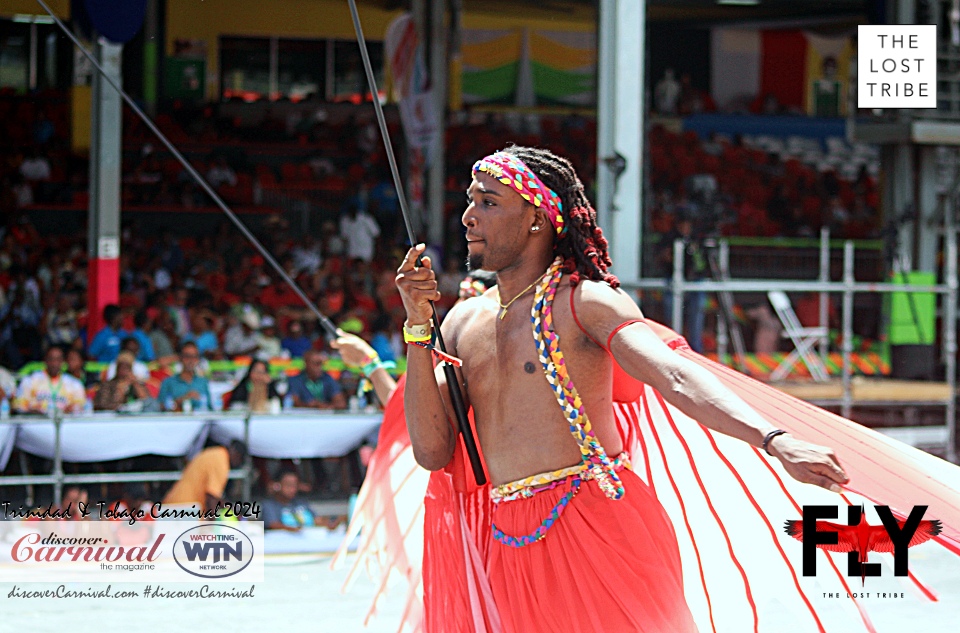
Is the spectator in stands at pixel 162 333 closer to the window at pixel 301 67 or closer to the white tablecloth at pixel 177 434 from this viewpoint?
the white tablecloth at pixel 177 434

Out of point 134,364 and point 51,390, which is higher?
point 134,364

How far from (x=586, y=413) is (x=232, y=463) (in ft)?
16.3

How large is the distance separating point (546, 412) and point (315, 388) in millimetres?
6309

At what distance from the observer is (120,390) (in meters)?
8.57

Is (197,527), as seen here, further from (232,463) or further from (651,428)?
(651,428)

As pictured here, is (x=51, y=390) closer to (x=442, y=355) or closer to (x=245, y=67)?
(x=442, y=355)

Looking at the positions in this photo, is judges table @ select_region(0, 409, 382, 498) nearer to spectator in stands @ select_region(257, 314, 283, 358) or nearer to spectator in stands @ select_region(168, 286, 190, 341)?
spectator in stands @ select_region(257, 314, 283, 358)

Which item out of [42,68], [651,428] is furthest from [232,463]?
[42,68]

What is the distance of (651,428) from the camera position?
388 centimetres

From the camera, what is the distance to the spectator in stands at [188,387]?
344 inches

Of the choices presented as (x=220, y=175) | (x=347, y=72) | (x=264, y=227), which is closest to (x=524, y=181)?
(x=264, y=227)

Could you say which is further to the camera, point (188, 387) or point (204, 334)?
point (204, 334)

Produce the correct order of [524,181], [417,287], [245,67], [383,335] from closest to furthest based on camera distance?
1. [417,287]
2. [524,181]
3. [383,335]
4. [245,67]

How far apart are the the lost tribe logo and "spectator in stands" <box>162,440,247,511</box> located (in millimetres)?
4315
